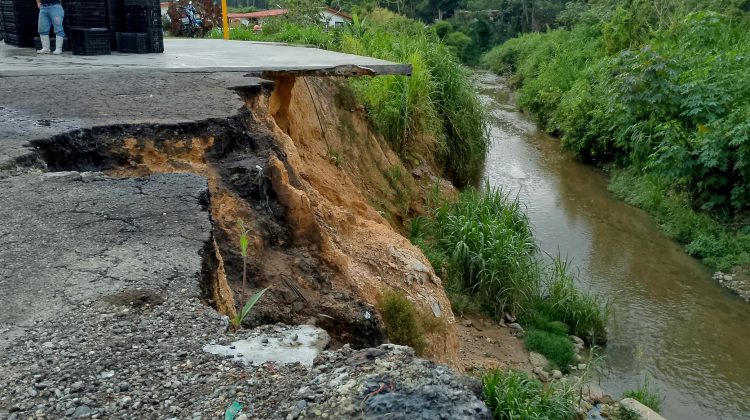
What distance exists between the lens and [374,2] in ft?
89.7

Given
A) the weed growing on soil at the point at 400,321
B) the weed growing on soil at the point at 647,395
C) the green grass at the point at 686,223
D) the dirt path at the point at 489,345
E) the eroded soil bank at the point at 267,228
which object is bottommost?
the weed growing on soil at the point at 647,395

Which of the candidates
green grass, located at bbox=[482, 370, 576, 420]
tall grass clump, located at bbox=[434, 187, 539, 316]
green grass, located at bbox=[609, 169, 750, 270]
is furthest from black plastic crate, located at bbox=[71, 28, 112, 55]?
green grass, located at bbox=[609, 169, 750, 270]

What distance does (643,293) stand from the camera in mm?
9508

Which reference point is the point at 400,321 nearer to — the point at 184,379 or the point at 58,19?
the point at 184,379

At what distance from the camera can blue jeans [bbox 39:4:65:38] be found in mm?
7332

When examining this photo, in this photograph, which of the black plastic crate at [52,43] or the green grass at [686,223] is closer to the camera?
the black plastic crate at [52,43]

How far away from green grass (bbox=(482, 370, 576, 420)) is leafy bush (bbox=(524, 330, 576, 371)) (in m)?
1.58

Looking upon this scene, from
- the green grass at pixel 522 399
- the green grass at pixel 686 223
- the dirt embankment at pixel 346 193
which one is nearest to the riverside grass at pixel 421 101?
the dirt embankment at pixel 346 193

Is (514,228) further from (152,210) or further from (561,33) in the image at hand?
(561,33)

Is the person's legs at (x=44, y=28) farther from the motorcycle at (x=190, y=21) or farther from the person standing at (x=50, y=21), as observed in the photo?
the motorcycle at (x=190, y=21)

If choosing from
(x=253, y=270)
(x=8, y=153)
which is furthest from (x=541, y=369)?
(x=8, y=153)

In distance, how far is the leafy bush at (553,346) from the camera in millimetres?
7648

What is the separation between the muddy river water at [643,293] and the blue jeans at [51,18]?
6.85 metres

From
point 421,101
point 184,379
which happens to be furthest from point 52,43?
point 184,379
